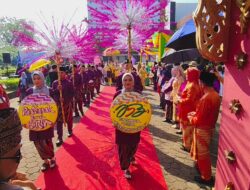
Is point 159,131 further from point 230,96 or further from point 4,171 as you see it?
point 4,171

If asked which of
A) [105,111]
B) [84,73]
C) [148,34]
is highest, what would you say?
[148,34]

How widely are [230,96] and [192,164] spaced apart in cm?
280

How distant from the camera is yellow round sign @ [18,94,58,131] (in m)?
4.35

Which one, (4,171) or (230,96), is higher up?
(230,96)

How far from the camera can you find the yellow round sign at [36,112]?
14.3ft

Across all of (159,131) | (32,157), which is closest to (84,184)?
(32,157)

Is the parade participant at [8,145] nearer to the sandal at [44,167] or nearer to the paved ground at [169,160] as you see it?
the paved ground at [169,160]

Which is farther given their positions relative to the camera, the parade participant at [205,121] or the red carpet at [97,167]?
the red carpet at [97,167]

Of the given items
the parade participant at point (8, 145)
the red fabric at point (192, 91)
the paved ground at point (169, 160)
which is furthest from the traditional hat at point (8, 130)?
the red fabric at point (192, 91)

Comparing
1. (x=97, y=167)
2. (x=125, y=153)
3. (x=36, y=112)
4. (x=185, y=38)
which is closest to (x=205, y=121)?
(x=125, y=153)

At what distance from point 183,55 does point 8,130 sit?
257 inches

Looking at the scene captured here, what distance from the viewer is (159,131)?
6.97 metres

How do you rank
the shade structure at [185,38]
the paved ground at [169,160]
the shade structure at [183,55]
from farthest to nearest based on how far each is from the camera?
1. the shade structure at [183,55]
2. the shade structure at [185,38]
3. the paved ground at [169,160]

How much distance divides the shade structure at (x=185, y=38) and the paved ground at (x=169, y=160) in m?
2.37
